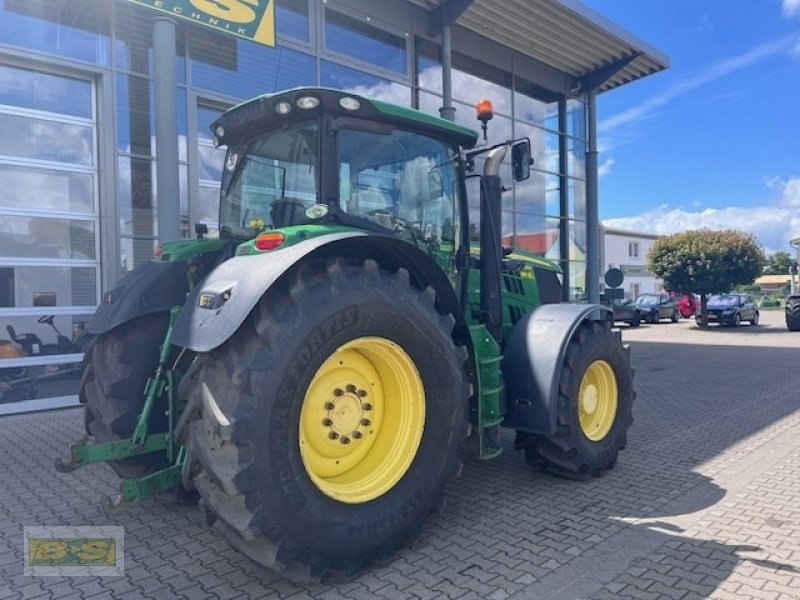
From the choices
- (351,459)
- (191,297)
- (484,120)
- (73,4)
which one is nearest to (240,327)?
(191,297)

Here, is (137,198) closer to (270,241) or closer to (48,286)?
(48,286)

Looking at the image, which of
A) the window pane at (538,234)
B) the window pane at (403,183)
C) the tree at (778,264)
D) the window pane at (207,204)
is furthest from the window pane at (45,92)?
the tree at (778,264)

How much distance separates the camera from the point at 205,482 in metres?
2.67

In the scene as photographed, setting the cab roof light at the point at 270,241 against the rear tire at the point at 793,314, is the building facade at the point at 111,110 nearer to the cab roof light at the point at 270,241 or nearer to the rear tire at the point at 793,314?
the cab roof light at the point at 270,241

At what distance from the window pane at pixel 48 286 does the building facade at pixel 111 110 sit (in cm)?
2

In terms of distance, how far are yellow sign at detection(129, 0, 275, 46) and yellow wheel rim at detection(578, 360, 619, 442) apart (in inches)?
263

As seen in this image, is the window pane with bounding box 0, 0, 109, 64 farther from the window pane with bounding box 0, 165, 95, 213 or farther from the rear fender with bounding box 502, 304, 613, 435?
the rear fender with bounding box 502, 304, 613, 435

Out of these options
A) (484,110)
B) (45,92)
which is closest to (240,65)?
(45,92)

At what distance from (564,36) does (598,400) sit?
1106 cm

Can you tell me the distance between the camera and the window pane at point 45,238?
7492mm

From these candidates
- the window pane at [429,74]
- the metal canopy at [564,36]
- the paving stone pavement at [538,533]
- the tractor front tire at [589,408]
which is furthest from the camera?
the window pane at [429,74]

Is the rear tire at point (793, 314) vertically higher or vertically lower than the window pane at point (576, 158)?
lower

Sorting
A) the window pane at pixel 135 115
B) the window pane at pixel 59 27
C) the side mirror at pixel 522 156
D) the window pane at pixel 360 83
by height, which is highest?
the window pane at pixel 360 83

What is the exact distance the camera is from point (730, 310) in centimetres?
2395
